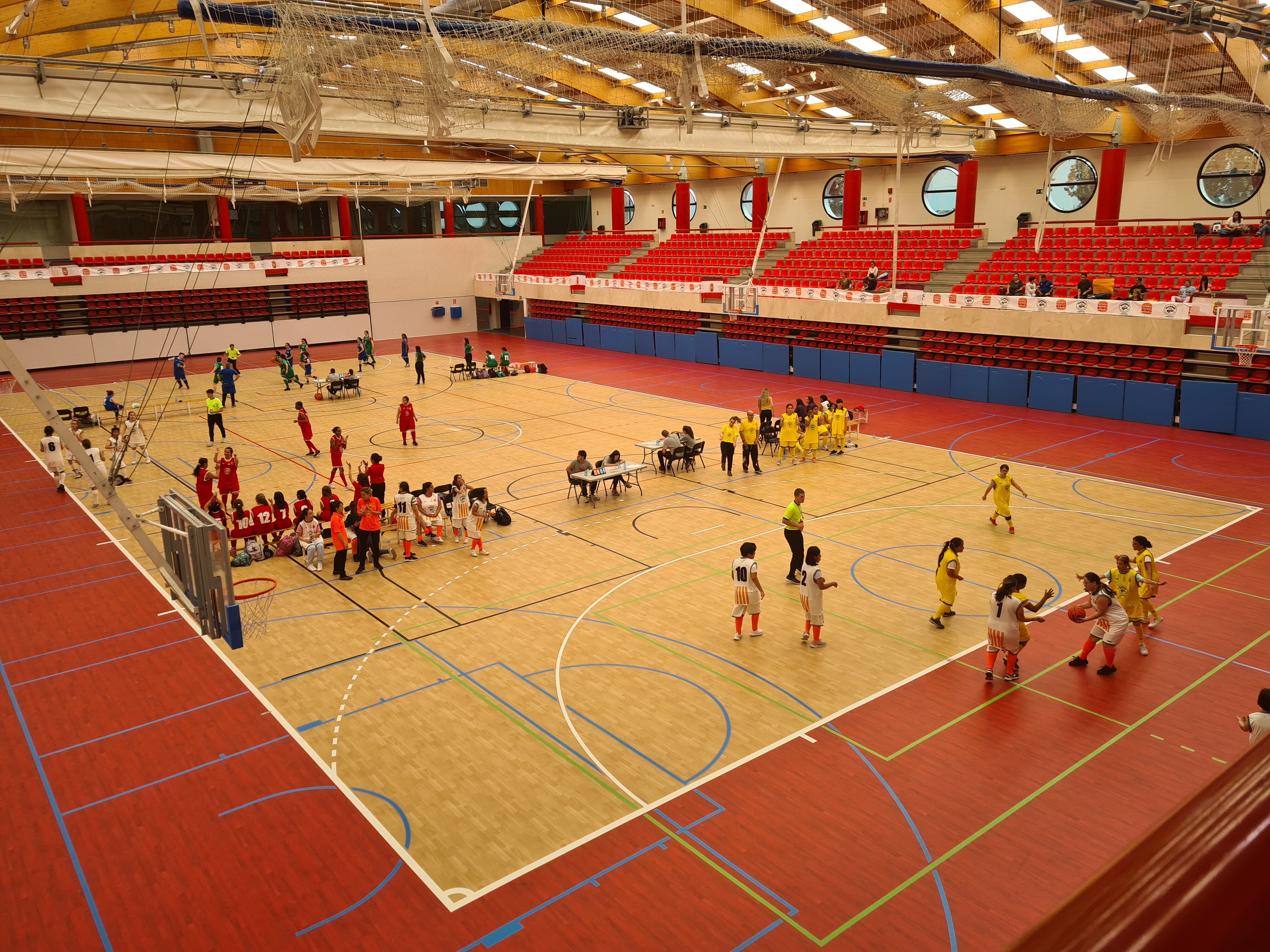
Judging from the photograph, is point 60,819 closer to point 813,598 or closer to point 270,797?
point 270,797

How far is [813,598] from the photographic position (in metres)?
11.6

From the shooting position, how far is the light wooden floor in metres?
9.13

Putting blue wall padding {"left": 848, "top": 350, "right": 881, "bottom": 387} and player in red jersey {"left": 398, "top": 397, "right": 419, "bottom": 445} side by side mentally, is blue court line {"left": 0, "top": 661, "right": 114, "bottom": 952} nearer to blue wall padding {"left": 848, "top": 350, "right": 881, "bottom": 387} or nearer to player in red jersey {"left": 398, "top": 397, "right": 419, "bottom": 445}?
player in red jersey {"left": 398, "top": 397, "right": 419, "bottom": 445}

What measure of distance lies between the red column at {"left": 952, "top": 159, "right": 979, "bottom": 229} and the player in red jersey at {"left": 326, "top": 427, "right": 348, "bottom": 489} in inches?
1034

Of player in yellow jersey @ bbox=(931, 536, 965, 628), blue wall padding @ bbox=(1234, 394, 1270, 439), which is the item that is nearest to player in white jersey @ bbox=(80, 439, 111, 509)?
player in yellow jersey @ bbox=(931, 536, 965, 628)

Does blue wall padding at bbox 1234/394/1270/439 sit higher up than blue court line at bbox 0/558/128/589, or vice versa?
blue wall padding at bbox 1234/394/1270/439

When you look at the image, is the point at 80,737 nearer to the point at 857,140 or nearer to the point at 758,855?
the point at 758,855

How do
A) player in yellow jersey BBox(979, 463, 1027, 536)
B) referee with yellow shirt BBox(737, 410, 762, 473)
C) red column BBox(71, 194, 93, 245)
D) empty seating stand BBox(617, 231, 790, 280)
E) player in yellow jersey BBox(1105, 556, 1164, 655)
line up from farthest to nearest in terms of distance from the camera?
empty seating stand BBox(617, 231, 790, 280)
red column BBox(71, 194, 93, 245)
referee with yellow shirt BBox(737, 410, 762, 473)
player in yellow jersey BBox(979, 463, 1027, 536)
player in yellow jersey BBox(1105, 556, 1164, 655)

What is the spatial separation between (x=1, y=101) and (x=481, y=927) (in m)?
15.3

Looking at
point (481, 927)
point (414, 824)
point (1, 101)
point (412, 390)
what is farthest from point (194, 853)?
point (412, 390)

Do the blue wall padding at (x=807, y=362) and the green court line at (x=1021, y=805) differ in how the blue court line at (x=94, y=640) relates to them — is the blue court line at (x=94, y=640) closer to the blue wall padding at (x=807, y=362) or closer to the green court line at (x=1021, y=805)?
the green court line at (x=1021, y=805)

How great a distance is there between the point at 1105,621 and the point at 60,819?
39.4 feet

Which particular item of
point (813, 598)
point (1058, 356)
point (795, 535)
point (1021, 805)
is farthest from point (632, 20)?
point (1021, 805)

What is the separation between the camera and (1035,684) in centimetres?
1073
